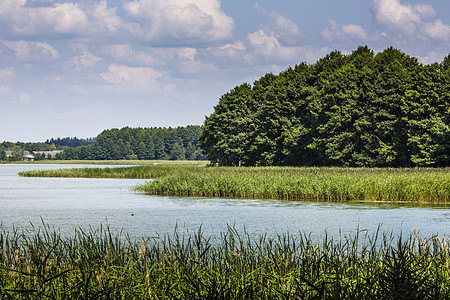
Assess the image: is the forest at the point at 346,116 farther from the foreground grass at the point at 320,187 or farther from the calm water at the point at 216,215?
the calm water at the point at 216,215

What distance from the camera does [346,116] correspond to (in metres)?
58.7

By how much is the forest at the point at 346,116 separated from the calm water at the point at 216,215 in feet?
87.7

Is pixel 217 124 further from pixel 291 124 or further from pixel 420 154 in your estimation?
pixel 420 154

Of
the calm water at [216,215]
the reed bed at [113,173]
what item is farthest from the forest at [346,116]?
the calm water at [216,215]

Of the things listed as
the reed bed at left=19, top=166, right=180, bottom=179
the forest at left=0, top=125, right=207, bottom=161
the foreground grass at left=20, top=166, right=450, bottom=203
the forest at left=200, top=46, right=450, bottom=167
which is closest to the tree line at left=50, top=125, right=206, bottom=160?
the forest at left=0, top=125, right=207, bottom=161

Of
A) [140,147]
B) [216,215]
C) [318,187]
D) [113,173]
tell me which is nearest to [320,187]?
[318,187]

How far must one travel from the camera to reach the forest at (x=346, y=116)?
52.6 meters

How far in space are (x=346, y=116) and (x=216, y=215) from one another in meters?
36.5

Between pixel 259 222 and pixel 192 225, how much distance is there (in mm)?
2733

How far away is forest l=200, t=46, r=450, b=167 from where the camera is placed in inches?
2072

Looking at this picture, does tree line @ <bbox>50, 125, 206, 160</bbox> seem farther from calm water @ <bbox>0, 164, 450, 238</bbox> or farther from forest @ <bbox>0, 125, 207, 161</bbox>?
calm water @ <bbox>0, 164, 450, 238</bbox>

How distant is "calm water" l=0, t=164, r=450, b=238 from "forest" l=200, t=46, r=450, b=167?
26.7 meters

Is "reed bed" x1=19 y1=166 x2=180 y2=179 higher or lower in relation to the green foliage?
lower

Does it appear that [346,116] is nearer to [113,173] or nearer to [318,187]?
[113,173]
